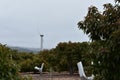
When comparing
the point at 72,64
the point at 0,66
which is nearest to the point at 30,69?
the point at 72,64

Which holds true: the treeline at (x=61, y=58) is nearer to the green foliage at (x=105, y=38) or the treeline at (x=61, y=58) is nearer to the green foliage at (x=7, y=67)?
the green foliage at (x=7, y=67)

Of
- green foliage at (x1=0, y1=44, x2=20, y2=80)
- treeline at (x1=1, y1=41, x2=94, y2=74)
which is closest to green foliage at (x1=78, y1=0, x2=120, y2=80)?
green foliage at (x1=0, y1=44, x2=20, y2=80)

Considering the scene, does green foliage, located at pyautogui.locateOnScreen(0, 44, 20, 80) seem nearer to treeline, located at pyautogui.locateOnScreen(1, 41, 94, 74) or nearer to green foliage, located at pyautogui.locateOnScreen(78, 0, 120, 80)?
green foliage, located at pyautogui.locateOnScreen(78, 0, 120, 80)

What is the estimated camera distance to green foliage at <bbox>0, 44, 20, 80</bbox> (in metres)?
6.72

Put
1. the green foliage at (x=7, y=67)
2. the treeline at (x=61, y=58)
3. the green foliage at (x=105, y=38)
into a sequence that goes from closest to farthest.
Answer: the green foliage at (x=105, y=38) → the green foliage at (x=7, y=67) → the treeline at (x=61, y=58)

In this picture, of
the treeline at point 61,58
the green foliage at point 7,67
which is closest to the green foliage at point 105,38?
the green foliage at point 7,67

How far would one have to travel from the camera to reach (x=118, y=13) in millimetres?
6258

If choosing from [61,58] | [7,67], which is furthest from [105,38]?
[61,58]

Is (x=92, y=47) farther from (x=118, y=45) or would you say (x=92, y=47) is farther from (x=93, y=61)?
(x=118, y=45)

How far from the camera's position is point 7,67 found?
22.3ft

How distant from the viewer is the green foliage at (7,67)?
22.0 feet

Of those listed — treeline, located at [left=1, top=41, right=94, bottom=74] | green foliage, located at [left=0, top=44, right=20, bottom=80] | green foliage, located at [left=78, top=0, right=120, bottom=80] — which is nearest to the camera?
green foliage, located at [left=78, top=0, right=120, bottom=80]

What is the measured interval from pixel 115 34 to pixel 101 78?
783 millimetres

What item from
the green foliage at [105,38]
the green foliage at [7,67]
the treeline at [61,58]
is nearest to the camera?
the green foliage at [105,38]
